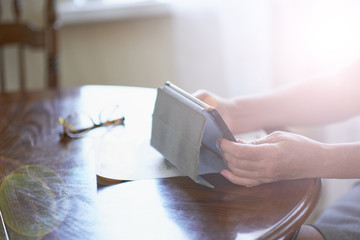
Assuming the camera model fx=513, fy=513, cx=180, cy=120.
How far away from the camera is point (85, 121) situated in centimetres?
124

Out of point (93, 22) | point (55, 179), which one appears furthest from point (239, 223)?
point (93, 22)

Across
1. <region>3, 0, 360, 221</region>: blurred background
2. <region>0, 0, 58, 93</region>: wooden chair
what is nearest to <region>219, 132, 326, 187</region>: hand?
<region>3, 0, 360, 221</region>: blurred background

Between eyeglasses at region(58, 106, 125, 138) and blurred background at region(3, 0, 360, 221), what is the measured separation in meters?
1.00

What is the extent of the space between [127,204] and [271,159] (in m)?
0.23

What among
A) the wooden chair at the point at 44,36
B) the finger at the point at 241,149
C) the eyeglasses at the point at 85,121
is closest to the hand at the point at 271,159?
the finger at the point at 241,149

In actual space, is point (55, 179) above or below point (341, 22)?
below

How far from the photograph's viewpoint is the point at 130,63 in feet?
8.36

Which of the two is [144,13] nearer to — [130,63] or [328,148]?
[130,63]

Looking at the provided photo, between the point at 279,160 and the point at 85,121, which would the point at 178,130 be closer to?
the point at 279,160

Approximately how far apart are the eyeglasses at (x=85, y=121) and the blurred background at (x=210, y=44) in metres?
1.00

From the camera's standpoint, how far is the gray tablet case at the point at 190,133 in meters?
0.80

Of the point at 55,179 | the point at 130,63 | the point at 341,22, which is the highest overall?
the point at 341,22

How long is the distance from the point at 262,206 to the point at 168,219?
136mm

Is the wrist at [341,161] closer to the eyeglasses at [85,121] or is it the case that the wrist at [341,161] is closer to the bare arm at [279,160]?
the bare arm at [279,160]
